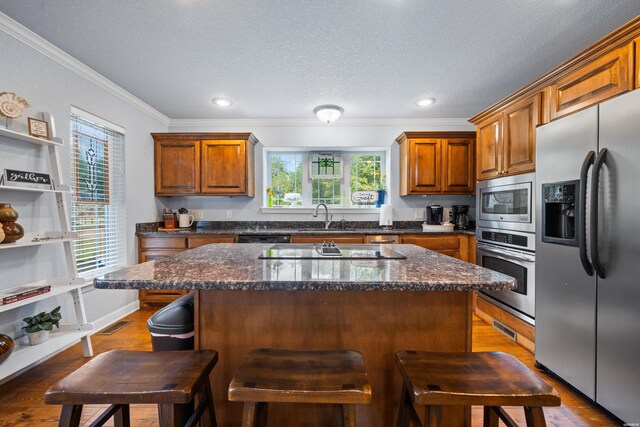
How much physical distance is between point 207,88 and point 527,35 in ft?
9.06

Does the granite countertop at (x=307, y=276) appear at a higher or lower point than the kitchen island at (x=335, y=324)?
higher

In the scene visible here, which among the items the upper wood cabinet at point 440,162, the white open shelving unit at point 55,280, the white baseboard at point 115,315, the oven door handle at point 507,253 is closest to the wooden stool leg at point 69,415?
the white open shelving unit at point 55,280

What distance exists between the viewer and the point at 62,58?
2.32m

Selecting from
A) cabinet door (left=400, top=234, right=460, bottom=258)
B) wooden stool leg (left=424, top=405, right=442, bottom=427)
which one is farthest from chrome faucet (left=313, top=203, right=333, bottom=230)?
wooden stool leg (left=424, top=405, right=442, bottom=427)

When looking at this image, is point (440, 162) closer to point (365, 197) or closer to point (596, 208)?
point (365, 197)

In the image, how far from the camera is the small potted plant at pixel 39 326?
1967 mm

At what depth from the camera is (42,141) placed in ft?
6.66

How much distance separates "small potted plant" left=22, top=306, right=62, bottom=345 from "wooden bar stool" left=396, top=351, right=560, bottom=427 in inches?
95.0

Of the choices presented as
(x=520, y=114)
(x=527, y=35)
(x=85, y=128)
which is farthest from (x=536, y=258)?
(x=85, y=128)

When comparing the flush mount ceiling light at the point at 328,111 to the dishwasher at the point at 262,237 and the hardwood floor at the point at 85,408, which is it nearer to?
the dishwasher at the point at 262,237

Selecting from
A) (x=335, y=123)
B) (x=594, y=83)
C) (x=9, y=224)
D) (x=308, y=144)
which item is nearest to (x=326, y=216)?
(x=308, y=144)

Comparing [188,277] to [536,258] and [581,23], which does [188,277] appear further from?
[581,23]

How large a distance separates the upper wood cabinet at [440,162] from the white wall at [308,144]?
37cm

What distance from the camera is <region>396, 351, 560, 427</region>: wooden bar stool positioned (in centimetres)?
84
